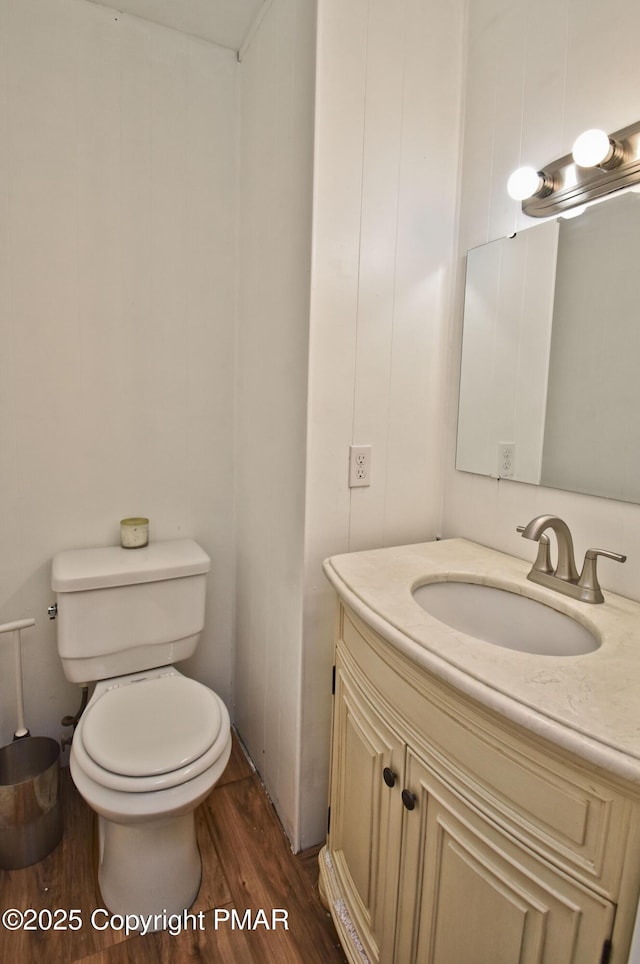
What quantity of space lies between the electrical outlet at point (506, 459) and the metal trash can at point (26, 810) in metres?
1.53

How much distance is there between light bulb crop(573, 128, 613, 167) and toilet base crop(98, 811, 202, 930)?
172cm

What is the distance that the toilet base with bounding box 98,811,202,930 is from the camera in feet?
4.06

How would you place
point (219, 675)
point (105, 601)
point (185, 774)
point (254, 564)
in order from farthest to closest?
point (219, 675), point (254, 564), point (105, 601), point (185, 774)

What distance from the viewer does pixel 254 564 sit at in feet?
5.65

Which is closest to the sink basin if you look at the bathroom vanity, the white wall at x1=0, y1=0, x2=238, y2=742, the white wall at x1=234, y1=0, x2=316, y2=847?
the bathroom vanity

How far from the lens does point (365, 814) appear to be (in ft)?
3.40

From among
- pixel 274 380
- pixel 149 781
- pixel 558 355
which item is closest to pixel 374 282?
pixel 274 380

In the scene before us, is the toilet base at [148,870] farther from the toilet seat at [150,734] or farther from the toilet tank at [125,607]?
the toilet tank at [125,607]

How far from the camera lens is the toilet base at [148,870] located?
1238 mm

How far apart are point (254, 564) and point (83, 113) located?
4.96 feet

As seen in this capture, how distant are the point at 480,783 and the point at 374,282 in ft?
3.76

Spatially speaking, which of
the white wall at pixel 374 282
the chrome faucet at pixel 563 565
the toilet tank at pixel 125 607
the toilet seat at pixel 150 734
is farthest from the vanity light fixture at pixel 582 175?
the toilet seat at pixel 150 734

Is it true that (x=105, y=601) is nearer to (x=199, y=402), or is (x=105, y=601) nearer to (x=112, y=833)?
(x=112, y=833)

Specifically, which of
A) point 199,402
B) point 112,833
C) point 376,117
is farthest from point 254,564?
point 376,117
